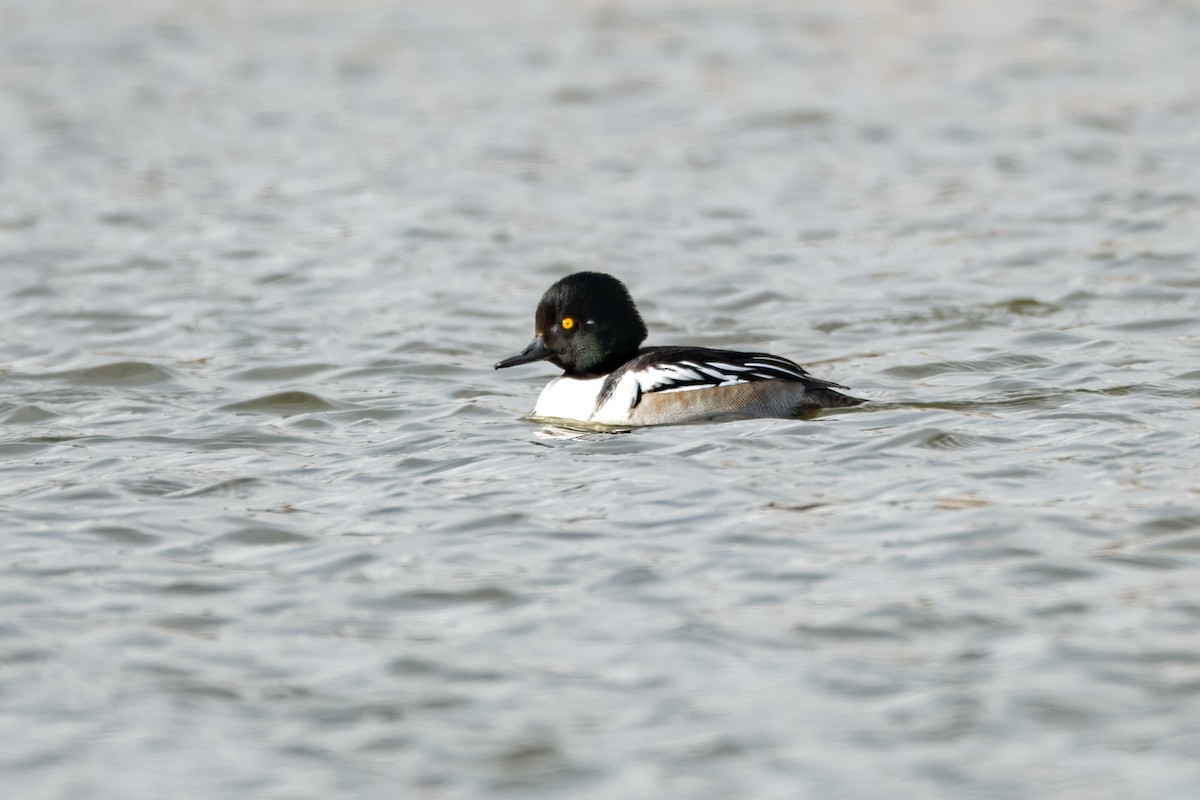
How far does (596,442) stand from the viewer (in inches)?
360

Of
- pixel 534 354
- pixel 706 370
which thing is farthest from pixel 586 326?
pixel 706 370

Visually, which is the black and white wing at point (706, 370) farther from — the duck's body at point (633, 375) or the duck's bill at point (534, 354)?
the duck's bill at point (534, 354)

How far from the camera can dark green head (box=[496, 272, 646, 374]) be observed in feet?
32.4

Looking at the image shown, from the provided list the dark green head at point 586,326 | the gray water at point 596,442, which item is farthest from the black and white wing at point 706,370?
the dark green head at point 586,326

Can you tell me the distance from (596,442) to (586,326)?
105 cm

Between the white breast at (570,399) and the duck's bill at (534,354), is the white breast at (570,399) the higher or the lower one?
the lower one

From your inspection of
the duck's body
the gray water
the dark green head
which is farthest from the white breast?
the gray water

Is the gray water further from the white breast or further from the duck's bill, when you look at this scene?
the duck's bill

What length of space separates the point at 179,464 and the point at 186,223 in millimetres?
7494

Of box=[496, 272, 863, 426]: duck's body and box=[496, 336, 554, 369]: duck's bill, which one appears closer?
box=[496, 272, 863, 426]: duck's body

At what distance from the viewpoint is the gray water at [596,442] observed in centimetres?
550

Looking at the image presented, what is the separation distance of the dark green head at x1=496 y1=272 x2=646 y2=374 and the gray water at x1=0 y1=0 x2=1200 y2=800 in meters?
0.63

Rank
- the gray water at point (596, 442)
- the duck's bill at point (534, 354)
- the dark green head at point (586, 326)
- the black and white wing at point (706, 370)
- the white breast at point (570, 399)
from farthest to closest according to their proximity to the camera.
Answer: the duck's bill at point (534, 354)
the dark green head at point (586, 326)
the white breast at point (570, 399)
the black and white wing at point (706, 370)
the gray water at point (596, 442)

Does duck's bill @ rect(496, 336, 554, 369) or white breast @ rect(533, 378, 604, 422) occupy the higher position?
duck's bill @ rect(496, 336, 554, 369)
